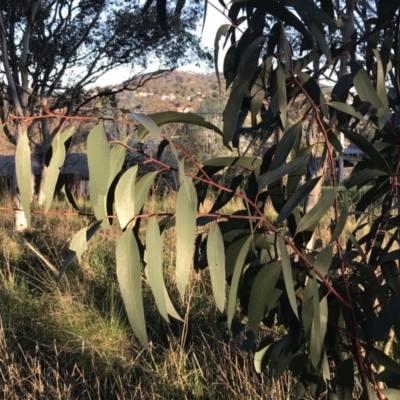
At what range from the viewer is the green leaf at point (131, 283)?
0.81m

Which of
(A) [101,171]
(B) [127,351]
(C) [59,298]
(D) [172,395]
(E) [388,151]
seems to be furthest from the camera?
(C) [59,298]

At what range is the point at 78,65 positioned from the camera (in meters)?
10.1

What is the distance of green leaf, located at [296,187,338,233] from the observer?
37.5 inches

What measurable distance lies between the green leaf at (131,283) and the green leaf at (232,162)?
265 mm

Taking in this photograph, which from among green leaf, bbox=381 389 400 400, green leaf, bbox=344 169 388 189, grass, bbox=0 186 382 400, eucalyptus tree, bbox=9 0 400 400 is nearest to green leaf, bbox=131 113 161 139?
eucalyptus tree, bbox=9 0 400 400

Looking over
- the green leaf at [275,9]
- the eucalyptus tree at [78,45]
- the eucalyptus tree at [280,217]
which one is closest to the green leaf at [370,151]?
the eucalyptus tree at [280,217]

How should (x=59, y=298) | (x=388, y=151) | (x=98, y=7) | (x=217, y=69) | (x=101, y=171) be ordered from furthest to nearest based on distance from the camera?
(x=98, y=7) → (x=59, y=298) → (x=388, y=151) → (x=217, y=69) → (x=101, y=171)

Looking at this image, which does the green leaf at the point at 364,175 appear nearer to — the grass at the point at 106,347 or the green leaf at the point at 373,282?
the green leaf at the point at 373,282

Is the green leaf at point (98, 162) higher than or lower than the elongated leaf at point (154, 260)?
higher

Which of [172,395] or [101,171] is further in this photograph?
[172,395]

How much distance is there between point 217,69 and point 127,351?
174cm

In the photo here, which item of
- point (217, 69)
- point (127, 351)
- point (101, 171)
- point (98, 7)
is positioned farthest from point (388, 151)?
point (98, 7)

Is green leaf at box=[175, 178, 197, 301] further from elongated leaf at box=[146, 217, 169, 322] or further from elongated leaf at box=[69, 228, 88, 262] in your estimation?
elongated leaf at box=[69, 228, 88, 262]

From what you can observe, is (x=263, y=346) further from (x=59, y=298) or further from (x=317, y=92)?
(x=59, y=298)
